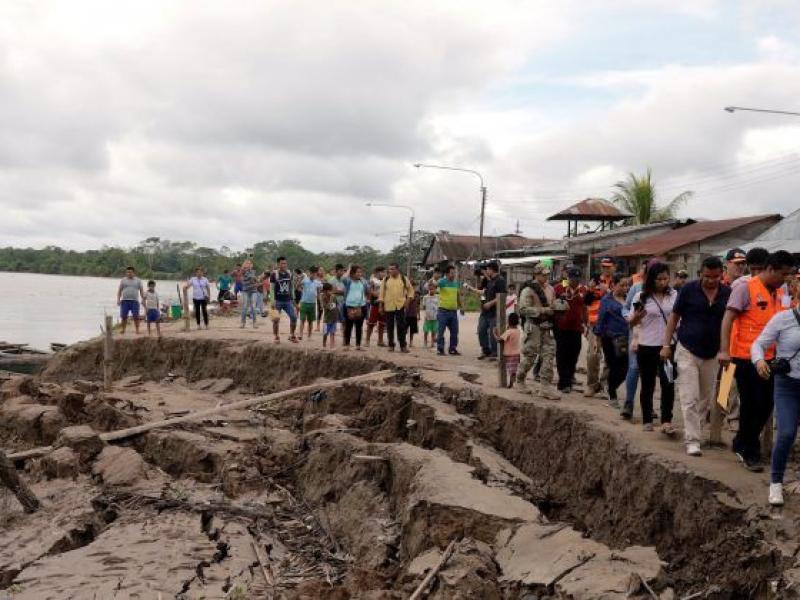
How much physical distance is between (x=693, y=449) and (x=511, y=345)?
3.76 metres

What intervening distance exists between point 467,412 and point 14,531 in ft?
17.1

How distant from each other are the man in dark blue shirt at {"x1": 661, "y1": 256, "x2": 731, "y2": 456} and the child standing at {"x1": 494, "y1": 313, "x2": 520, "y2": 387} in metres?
3.28

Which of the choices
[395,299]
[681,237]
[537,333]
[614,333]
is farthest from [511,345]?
[681,237]

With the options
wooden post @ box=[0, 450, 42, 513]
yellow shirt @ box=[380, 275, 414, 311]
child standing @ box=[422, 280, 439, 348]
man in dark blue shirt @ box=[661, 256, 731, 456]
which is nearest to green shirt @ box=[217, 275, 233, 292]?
child standing @ box=[422, 280, 439, 348]

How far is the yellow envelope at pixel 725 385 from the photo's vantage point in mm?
6766

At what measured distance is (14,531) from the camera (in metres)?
7.88

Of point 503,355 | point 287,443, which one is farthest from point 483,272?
point 287,443

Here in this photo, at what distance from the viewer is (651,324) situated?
23.9 ft

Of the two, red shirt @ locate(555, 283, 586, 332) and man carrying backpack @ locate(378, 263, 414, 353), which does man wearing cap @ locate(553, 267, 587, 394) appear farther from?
man carrying backpack @ locate(378, 263, 414, 353)

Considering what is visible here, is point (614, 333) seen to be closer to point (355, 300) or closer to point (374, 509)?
point (374, 509)

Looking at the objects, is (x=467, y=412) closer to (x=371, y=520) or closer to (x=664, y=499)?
(x=371, y=520)

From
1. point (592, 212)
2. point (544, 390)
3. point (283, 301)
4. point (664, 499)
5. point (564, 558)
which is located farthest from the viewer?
point (592, 212)

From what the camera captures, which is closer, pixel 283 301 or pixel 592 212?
pixel 283 301

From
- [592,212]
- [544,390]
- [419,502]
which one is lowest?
[419,502]
